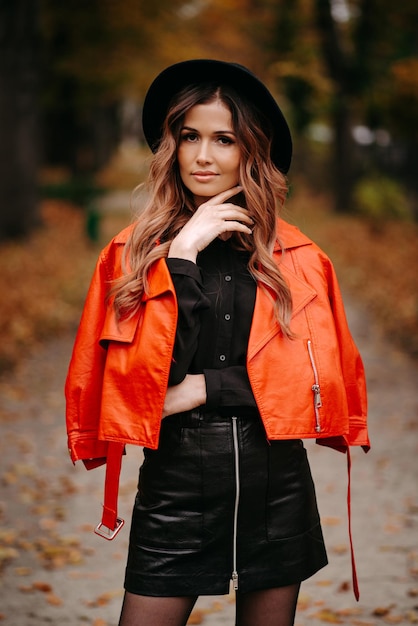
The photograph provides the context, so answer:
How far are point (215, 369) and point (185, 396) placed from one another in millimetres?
138

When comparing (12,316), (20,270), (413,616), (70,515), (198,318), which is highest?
(20,270)

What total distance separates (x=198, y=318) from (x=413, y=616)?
255 cm

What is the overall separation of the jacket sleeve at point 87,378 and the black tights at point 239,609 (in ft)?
1.64

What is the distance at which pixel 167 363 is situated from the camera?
2484 mm

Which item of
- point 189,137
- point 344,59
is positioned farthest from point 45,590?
point 344,59

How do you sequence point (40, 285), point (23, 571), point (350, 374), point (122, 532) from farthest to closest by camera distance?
point (40, 285) < point (122, 532) < point (23, 571) < point (350, 374)

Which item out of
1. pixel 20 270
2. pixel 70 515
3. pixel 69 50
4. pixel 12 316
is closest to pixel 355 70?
pixel 69 50

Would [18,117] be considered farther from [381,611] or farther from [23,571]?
[381,611]

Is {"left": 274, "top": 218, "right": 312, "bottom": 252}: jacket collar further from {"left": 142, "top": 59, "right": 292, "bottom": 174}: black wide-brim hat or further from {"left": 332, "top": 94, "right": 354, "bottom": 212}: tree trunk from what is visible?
{"left": 332, "top": 94, "right": 354, "bottom": 212}: tree trunk

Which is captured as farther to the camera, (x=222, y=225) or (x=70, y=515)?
(x=70, y=515)

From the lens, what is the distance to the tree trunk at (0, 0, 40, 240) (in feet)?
50.1

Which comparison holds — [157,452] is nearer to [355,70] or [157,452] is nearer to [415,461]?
[415,461]

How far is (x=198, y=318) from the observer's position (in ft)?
8.48

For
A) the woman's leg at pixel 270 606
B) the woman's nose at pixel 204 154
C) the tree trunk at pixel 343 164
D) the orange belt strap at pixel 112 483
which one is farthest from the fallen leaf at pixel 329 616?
the tree trunk at pixel 343 164
